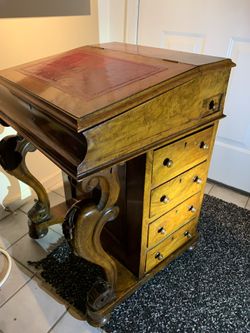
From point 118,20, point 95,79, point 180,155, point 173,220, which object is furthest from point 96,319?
point 118,20

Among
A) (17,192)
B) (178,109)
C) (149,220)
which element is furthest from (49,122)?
(17,192)

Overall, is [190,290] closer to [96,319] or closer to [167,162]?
[96,319]

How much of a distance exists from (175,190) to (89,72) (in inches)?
22.0

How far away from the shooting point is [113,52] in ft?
3.58

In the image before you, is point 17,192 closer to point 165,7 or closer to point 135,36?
point 135,36

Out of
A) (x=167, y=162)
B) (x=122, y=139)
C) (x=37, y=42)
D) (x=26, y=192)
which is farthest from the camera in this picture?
(x=26, y=192)

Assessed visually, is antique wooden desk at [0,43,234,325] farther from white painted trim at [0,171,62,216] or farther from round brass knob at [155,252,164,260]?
white painted trim at [0,171,62,216]

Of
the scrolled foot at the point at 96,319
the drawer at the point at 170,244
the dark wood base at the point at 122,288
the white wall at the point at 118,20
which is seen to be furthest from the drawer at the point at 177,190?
the white wall at the point at 118,20

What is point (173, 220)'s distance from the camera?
1.19 metres

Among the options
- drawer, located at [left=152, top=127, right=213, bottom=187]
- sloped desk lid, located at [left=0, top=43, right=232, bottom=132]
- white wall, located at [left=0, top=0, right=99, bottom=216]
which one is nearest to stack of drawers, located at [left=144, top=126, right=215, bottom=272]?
drawer, located at [left=152, top=127, right=213, bottom=187]

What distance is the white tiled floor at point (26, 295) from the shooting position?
1.13 m

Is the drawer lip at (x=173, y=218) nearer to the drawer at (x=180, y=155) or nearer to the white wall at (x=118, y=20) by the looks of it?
the drawer at (x=180, y=155)

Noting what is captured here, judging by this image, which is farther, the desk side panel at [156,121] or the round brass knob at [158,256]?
the round brass knob at [158,256]

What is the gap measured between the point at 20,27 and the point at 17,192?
0.96 meters
